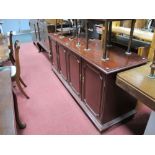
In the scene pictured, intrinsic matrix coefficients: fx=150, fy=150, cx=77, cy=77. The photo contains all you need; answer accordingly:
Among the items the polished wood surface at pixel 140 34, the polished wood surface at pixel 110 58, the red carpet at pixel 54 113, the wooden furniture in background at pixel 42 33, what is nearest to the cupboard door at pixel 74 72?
the polished wood surface at pixel 110 58

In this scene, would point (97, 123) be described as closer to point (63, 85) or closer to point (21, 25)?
point (63, 85)

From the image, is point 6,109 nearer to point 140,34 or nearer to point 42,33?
point 140,34

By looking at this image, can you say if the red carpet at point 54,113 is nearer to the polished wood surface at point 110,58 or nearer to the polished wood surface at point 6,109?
the polished wood surface at point 6,109

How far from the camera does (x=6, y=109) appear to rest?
1118 millimetres

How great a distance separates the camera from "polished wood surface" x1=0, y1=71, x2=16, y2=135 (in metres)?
0.95

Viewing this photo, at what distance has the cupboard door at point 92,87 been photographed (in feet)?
5.15

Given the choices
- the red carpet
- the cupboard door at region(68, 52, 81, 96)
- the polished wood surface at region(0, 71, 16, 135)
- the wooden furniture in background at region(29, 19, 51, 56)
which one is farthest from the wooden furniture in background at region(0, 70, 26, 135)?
the wooden furniture in background at region(29, 19, 51, 56)

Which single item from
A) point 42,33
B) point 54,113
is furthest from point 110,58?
point 42,33

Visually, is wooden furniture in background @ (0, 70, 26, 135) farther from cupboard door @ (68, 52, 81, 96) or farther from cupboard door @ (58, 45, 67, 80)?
cupboard door @ (58, 45, 67, 80)

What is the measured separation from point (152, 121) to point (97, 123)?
0.60 metres
